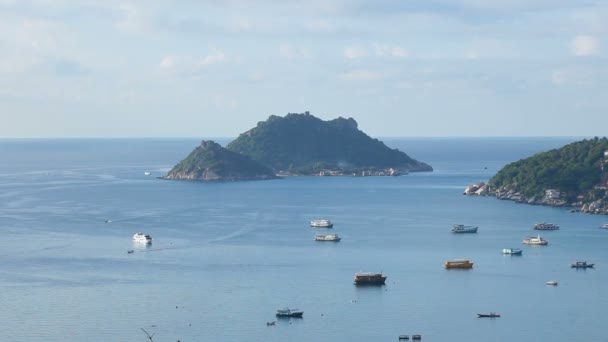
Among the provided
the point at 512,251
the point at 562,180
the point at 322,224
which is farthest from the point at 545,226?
the point at 562,180

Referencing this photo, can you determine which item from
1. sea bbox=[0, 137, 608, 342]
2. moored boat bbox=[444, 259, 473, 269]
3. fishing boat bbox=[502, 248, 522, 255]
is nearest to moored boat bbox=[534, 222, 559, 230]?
sea bbox=[0, 137, 608, 342]

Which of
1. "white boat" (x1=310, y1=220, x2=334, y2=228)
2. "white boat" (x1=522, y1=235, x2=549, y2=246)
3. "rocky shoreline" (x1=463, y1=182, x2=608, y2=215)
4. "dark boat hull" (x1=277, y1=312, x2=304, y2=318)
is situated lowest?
"dark boat hull" (x1=277, y1=312, x2=304, y2=318)

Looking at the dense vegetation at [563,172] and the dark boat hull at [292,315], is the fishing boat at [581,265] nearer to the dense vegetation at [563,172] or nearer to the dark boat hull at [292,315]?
the dark boat hull at [292,315]

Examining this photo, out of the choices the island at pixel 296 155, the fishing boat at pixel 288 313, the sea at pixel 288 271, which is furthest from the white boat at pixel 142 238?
the island at pixel 296 155

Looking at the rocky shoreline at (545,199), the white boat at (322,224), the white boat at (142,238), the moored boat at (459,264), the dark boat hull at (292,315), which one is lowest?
the dark boat hull at (292,315)

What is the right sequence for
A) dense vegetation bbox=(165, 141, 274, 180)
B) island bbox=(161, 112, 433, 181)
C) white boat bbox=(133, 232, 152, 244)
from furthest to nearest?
island bbox=(161, 112, 433, 181) < dense vegetation bbox=(165, 141, 274, 180) < white boat bbox=(133, 232, 152, 244)

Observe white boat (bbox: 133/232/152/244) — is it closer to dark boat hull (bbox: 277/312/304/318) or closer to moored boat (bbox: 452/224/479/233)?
moored boat (bbox: 452/224/479/233)
